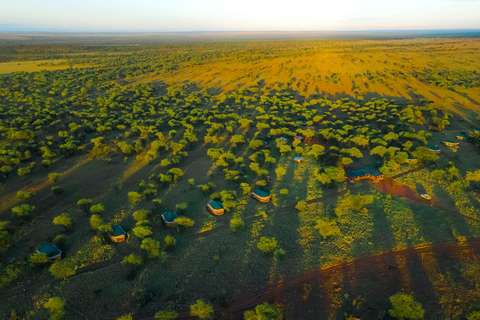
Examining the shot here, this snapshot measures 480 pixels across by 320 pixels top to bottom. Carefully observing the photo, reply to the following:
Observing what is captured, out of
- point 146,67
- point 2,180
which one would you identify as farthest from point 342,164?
point 146,67

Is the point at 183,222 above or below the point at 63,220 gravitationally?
below

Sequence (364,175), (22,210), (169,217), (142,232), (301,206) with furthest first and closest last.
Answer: (364,175) < (301,206) < (169,217) < (22,210) < (142,232)

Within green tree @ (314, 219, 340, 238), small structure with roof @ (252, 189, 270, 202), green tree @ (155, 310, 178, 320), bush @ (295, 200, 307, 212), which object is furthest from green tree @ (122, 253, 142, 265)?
green tree @ (314, 219, 340, 238)

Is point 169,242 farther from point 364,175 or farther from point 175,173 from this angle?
point 364,175

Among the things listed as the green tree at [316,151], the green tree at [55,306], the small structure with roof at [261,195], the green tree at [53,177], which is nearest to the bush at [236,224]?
the small structure with roof at [261,195]

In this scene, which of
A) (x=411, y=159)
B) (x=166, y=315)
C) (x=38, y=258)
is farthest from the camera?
(x=411, y=159)

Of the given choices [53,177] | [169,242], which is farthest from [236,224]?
[53,177]

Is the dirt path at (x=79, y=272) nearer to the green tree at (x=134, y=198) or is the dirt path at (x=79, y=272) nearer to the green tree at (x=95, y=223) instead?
the green tree at (x=95, y=223)

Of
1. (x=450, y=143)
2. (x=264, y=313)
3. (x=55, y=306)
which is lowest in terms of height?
(x=264, y=313)
